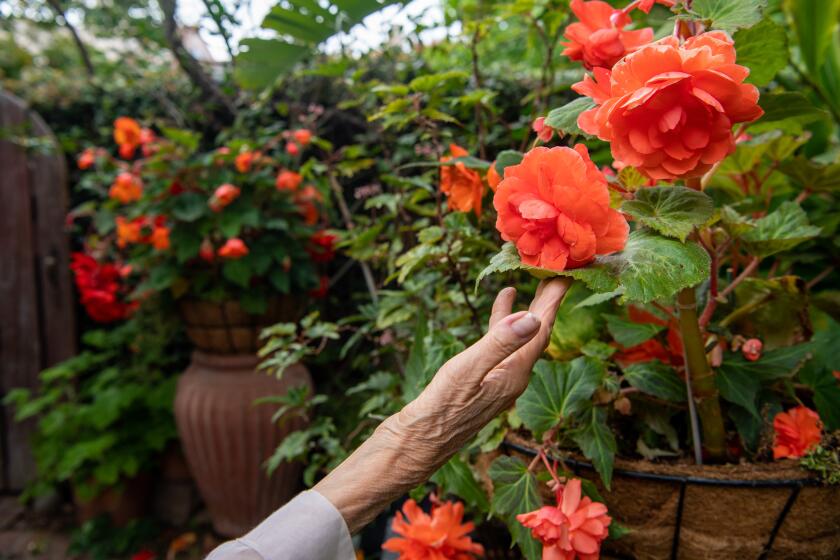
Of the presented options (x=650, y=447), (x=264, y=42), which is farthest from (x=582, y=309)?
(x=264, y=42)

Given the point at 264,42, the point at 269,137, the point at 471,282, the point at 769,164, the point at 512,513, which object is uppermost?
the point at 264,42

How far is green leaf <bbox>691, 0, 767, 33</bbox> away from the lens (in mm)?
519

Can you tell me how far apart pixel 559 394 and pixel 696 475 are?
0.47 feet

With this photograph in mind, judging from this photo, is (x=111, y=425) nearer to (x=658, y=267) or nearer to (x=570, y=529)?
(x=570, y=529)

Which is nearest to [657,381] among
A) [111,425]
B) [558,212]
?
[558,212]

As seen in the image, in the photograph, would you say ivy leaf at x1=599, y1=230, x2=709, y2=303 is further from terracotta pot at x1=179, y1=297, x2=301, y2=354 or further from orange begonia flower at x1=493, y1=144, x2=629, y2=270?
terracotta pot at x1=179, y1=297, x2=301, y2=354

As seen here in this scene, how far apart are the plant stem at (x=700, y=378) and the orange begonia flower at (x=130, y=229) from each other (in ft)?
4.89

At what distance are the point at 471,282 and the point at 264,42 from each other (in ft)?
2.42

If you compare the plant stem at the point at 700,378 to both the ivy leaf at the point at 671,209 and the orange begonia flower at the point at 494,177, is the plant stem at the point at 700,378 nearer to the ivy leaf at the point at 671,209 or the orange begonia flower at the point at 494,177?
the ivy leaf at the point at 671,209

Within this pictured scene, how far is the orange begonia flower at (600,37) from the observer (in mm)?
542

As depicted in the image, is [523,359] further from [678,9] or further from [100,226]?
[100,226]

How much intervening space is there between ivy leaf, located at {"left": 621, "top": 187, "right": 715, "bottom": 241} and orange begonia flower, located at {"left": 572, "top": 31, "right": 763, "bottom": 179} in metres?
0.04

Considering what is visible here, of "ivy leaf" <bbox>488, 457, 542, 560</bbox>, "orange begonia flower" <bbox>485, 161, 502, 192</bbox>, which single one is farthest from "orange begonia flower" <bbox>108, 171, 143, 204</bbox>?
"ivy leaf" <bbox>488, 457, 542, 560</bbox>

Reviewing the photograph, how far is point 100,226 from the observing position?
5.87 feet
